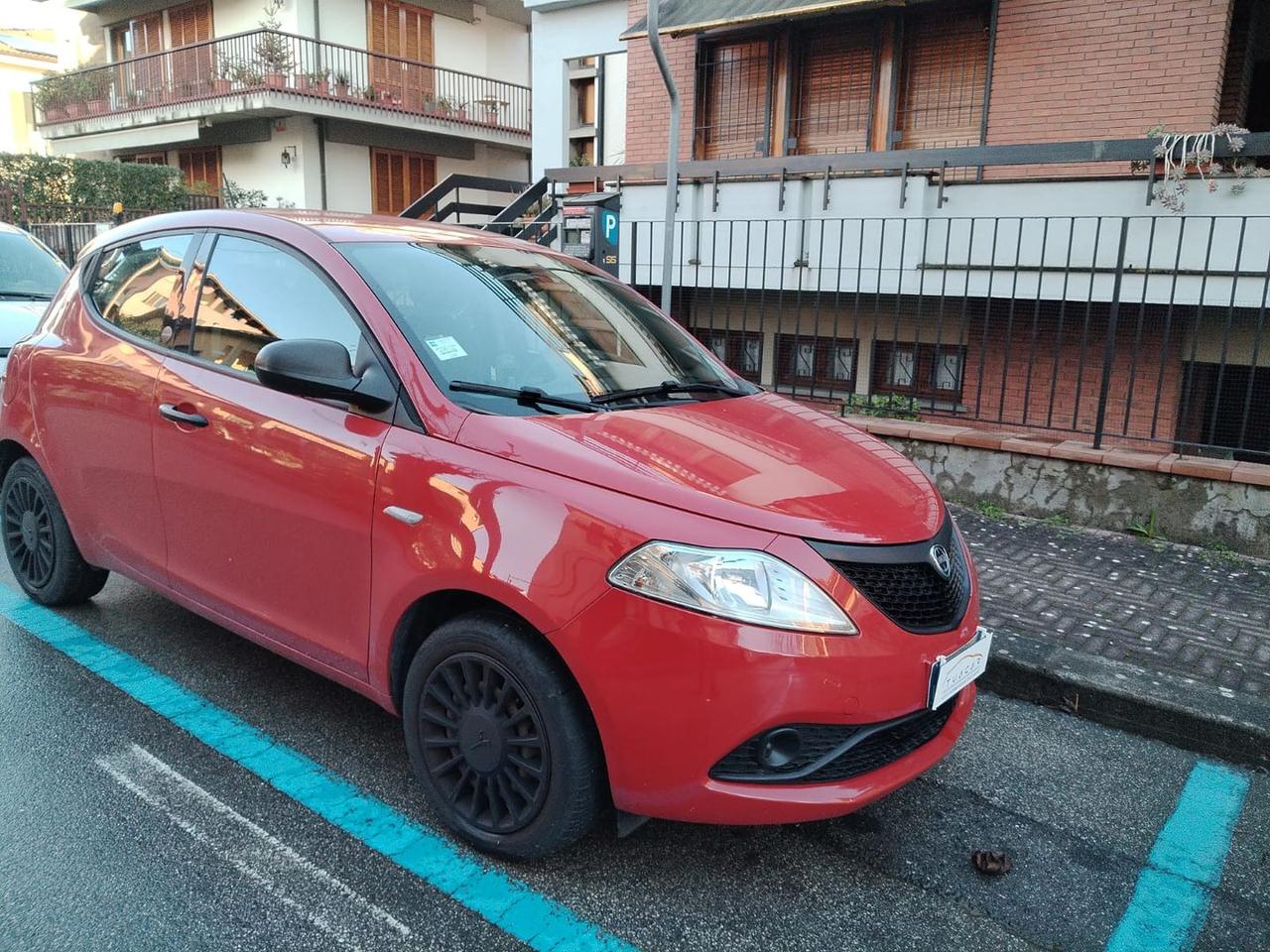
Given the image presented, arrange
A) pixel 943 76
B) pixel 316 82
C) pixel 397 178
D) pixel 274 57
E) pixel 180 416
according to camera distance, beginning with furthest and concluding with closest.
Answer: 1. pixel 397 178
2. pixel 316 82
3. pixel 274 57
4. pixel 943 76
5. pixel 180 416

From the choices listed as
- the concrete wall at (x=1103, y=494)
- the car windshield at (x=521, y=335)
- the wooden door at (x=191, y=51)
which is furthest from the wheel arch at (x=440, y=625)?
the wooden door at (x=191, y=51)

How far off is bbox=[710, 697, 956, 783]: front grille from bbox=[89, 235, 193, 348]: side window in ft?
8.32

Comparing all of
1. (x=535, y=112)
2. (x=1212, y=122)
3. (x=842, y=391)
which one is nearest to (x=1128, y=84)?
(x=1212, y=122)

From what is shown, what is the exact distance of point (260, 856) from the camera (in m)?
2.64

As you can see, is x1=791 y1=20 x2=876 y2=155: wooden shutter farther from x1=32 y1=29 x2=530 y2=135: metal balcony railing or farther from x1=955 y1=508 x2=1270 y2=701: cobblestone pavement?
x1=32 y1=29 x2=530 y2=135: metal balcony railing

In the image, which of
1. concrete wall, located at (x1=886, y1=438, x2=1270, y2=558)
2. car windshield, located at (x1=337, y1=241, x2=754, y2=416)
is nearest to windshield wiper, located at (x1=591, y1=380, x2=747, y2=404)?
car windshield, located at (x1=337, y1=241, x2=754, y2=416)

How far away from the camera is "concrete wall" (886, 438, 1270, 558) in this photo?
532 cm

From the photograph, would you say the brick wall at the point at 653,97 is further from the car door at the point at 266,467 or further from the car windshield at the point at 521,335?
the car door at the point at 266,467

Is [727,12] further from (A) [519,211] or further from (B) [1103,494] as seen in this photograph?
(B) [1103,494]

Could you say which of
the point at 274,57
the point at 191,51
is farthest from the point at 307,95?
the point at 191,51

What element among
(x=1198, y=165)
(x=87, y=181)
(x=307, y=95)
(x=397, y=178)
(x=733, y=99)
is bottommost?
(x=1198, y=165)

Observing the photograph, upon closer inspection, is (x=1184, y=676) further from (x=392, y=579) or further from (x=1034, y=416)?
(x=1034, y=416)

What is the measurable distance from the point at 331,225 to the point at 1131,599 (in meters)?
4.03

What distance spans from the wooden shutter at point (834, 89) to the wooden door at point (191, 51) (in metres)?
16.9
